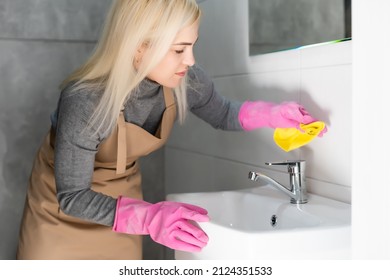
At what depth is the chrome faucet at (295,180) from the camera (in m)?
1.48

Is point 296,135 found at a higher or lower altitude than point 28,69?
lower

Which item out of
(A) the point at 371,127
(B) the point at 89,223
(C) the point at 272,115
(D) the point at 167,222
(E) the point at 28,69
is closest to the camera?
(A) the point at 371,127

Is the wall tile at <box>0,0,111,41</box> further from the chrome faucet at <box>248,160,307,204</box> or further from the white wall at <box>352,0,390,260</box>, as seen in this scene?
the white wall at <box>352,0,390,260</box>

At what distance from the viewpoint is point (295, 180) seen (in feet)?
4.89

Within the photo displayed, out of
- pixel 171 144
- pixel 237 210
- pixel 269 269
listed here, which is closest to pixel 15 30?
pixel 171 144

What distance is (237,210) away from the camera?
1615mm

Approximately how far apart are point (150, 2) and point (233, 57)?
516 mm

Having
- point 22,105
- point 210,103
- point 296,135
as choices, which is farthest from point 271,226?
point 22,105

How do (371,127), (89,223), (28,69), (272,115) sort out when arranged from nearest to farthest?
(371,127) → (272,115) → (89,223) → (28,69)

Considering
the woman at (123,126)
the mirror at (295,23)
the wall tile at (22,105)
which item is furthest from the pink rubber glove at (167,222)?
the wall tile at (22,105)

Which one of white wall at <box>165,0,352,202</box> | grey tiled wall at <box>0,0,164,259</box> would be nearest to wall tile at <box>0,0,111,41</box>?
grey tiled wall at <box>0,0,164,259</box>

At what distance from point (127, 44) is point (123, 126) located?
9.1 inches

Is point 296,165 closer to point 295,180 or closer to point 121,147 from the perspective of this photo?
point 295,180

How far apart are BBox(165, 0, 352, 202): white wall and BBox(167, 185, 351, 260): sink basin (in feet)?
0.28
